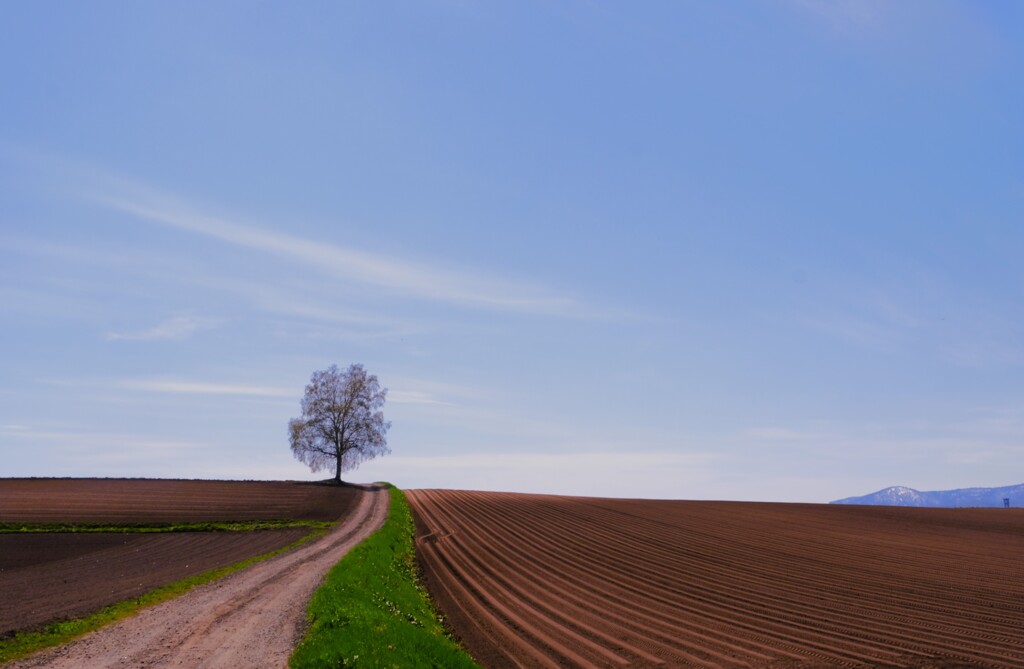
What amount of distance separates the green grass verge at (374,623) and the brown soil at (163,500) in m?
30.9

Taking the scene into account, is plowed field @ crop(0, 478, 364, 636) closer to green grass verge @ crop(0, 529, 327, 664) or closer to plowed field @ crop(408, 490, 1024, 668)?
green grass verge @ crop(0, 529, 327, 664)

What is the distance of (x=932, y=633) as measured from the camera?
18.8 metres

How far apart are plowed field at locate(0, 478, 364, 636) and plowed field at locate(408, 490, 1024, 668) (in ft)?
31.8

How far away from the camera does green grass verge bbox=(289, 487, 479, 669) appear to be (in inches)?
540

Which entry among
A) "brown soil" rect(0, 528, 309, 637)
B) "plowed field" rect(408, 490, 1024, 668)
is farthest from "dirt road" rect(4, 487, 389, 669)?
"plowed field" rect(408, 490, 1024, 668)

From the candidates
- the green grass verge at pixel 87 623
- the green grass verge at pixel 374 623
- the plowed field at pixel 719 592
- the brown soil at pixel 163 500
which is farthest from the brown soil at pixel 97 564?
the plowed field at pixel 719 592

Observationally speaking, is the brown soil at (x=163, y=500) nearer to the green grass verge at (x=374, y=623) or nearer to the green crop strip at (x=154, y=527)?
the green crop strip at (x=154, y=527)

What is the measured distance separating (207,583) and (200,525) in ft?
92.3

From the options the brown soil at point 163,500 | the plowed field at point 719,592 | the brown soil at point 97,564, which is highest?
the brown soil at point 163,500

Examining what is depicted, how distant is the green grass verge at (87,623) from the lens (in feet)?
48.1

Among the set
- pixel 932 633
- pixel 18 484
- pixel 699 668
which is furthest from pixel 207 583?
pixel 18 484

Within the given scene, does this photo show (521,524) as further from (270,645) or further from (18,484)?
(18,484)

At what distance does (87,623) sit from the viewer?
57.0 feet

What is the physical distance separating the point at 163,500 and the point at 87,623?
50.3m
